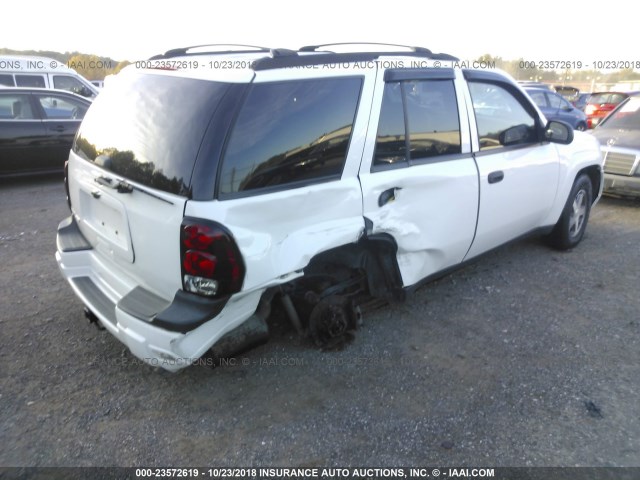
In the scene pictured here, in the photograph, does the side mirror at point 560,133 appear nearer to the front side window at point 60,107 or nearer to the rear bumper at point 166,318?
the rear bumper at point 166,318

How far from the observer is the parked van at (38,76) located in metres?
11.9

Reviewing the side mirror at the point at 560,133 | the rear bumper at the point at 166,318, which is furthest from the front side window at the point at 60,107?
the side mirror at the point at 560,133

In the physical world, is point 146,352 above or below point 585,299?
above

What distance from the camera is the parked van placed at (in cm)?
1194

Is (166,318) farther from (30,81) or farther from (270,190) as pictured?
(30,81)

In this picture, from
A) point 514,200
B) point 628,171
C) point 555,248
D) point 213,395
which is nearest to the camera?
point 213,395

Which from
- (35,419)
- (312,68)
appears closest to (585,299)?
(312,68)

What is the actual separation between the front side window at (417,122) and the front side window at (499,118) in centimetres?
29

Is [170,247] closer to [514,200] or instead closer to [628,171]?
[514,200]

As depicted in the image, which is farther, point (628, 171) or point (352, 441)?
point (628, 171)

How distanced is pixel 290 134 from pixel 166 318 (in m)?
1.11

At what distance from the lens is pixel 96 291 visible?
9.64ft

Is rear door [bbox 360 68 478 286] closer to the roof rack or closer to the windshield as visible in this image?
the roof rack

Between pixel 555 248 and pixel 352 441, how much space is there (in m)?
3.39
